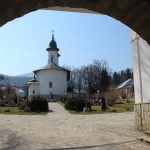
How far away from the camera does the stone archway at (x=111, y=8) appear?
4195 millimetres

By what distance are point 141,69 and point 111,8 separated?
9360mm

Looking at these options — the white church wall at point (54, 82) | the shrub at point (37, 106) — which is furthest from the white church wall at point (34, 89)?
the shrub at point (37, 106)

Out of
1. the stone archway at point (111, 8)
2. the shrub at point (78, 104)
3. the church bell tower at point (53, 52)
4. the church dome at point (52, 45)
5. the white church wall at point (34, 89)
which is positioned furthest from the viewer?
the church dome at point (52, 45)

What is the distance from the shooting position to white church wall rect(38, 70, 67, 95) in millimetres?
71375

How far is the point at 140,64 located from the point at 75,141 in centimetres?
463

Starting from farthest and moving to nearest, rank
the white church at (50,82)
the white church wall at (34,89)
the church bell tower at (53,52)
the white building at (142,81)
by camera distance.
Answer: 1. the church bell tower at (53,52)
2. the white church wall at (34,89)
3. the white church at (50,82)
4. the white building at (142,81)

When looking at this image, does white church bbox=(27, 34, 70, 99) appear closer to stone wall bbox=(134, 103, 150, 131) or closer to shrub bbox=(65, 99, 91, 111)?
shrub bbox=(65, 99, 91, 111)

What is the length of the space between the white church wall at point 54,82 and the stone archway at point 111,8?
66567 mm

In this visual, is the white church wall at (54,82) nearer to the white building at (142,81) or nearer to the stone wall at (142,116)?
the white building at (142,81)

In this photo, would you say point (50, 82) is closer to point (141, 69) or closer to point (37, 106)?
point (37, 106)

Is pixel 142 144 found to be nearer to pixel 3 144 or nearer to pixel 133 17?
pixel 3 144

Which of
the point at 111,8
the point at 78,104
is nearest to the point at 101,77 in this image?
the point at 78,104

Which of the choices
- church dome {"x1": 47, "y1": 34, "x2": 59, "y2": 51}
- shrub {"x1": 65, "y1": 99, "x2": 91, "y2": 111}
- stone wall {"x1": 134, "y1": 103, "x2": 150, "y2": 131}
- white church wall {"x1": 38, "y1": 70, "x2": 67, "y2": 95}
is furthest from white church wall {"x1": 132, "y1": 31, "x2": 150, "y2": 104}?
church dome {"x1": 47, "y1": 34, "x2": 59, "y2": 51}

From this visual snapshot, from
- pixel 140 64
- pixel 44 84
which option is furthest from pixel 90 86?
pixel 140 64
